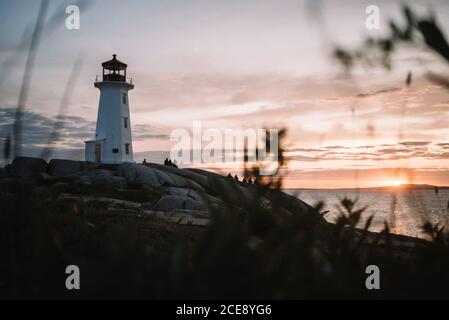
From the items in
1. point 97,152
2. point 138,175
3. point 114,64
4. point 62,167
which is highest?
point 114,64

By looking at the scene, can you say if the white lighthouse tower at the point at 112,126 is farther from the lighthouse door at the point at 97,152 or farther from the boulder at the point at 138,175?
the boulder at the point at 138,175

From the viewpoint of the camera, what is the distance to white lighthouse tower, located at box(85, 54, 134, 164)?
42906 mm

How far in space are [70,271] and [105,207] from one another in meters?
7.18

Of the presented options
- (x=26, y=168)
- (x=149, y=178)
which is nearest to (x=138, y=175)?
(x=149, y=178)

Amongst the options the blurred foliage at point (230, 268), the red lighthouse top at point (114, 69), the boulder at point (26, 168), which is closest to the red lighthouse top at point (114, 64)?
the red lighthouse top at point (114, 69)

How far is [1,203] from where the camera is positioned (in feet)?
13.6

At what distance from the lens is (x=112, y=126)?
142 ft

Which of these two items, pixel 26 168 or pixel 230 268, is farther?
pixel 26 168

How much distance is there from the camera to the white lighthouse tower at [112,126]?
42906 mm

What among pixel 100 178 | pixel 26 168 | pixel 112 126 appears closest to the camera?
pixel 26 168

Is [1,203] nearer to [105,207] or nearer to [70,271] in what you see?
[70,271]

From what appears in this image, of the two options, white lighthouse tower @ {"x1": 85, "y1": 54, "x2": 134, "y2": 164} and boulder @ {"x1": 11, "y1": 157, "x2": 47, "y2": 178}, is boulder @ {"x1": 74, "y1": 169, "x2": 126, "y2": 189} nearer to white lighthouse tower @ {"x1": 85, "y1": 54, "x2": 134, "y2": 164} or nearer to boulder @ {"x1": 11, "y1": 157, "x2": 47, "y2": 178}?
white lighthouse tower @ {"x1": 85, "y1": 54, "x2": 134, "y2": 164}

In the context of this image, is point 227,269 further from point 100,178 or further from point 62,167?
point 62,167
